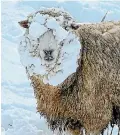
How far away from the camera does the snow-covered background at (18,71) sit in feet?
21.6

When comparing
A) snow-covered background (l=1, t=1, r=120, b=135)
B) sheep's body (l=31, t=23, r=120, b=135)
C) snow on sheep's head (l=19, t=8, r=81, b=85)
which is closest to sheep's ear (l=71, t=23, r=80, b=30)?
snow on sheep's head (l=19, t=8, r=81, b=85)

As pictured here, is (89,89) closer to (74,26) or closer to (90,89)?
(90,89)

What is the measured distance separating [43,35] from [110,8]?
7.60m

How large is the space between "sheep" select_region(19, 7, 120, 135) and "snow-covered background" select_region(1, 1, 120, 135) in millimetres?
628

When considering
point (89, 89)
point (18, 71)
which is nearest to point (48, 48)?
point (89, 89)

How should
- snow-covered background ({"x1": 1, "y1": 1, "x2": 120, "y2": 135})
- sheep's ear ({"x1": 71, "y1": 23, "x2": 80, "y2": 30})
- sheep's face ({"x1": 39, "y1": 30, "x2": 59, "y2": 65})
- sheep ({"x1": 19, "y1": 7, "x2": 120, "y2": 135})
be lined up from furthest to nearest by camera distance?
snow-covered background ({"x1": 1, "y1": 1, "x2": 120, "y2": 135})
sheep ({"x1": 19, "y1": 7, "x2": 120, "y2": 135})
sheep's ear ({"x1": 71, "y1": 23, "x2": 80, "y2": 30})
sheep's face ({"x1": 39, "y1": 30, "x2": 59, "y2": 65})

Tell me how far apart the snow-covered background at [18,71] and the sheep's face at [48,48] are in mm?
534

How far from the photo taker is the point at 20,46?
217 inches

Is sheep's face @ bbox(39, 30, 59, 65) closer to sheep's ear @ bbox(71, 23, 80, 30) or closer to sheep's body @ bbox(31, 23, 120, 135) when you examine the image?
sheep's ear @ bbox(71, 23, 80, 30)

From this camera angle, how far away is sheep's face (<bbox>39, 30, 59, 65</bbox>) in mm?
5242

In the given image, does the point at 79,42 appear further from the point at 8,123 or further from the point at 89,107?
the point at 8,123

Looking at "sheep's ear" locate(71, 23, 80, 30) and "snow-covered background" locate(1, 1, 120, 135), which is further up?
"sheep's ear" locate(71, 23, 80, 30)

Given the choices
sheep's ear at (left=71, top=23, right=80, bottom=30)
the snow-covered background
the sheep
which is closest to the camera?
sheep's ear at (left=71, top=23, right=80, bottom=30)

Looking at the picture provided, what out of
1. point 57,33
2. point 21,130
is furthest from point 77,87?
point 21,130
